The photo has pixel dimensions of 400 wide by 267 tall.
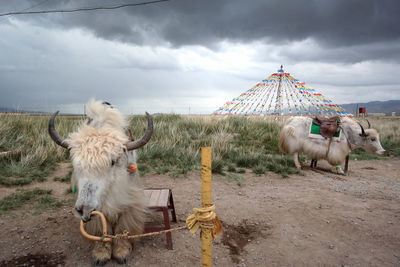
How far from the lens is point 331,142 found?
701cm

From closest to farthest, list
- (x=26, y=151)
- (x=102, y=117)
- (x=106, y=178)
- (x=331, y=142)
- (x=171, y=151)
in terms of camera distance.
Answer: (x=106, y=178) < (x=102, y=117) < (x=26, y=151) < (x=331, y=142) < (x=171, y=151)

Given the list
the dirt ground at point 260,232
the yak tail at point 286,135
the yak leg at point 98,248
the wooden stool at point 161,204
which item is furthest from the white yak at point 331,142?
the yak leg at point 98,248

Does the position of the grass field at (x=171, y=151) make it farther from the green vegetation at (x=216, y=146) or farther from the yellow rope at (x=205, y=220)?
the yellow rope at (x=205, y=220)

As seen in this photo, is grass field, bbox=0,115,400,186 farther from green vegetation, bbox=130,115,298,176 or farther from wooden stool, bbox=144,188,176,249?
wooden stool, bbox=144,188,176,249

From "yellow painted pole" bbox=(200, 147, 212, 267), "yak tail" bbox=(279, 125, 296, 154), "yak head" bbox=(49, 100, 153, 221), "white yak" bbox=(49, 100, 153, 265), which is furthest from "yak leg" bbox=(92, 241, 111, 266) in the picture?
"yak tail" bbox=(279, 125, 296, 154)

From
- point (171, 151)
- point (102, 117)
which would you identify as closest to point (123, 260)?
point (102, 117)

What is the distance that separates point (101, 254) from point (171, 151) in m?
4.65

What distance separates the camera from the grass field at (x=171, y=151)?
5.85 metres

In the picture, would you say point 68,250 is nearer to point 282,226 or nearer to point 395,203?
point 282,226

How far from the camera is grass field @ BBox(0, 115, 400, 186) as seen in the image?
585 centimetres

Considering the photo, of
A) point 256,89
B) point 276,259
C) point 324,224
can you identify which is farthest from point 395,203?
point 256,89

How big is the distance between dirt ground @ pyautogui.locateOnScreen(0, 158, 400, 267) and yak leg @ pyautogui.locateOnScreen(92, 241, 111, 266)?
0.14 meters

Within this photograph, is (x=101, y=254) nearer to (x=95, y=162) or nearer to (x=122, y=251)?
(x=122, y=251)

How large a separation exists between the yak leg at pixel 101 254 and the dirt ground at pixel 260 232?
14 cm
